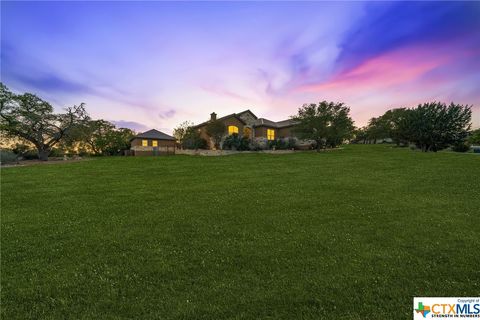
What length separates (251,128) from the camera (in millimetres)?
46438

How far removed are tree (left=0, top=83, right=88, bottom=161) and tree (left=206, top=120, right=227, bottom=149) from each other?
23609mm

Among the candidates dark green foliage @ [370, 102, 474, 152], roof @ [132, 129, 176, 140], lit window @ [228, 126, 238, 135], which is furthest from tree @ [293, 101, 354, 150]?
roof @ [132, 129, 176, 140]

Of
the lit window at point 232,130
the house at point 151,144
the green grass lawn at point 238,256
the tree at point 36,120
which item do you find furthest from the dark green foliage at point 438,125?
the tree at point 36,120

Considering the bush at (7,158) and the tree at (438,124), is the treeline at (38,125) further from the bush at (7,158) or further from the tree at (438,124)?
the tree at (438,124)

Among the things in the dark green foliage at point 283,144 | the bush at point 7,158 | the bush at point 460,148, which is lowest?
the bush at point 7,158

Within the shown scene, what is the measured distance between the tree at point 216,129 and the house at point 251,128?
1642mm

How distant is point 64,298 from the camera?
11.9 feet

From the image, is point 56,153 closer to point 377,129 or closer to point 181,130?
point 181,130

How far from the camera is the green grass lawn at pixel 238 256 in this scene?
343cm

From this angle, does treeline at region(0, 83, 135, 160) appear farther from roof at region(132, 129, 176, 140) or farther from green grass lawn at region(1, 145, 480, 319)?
green grass lawn at region(1, 145, 480, 319)

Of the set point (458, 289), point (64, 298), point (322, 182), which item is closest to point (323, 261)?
point (458, 289)

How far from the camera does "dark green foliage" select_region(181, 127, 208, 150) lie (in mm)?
45156

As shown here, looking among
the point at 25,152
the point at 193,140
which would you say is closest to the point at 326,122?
the point at 193,140

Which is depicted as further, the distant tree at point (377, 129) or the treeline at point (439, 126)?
the distant tree at point (377, 129)
